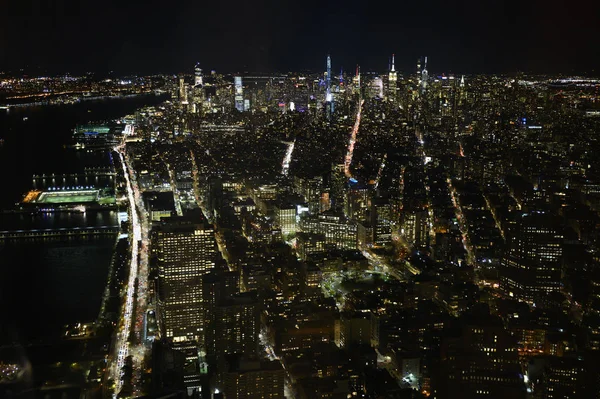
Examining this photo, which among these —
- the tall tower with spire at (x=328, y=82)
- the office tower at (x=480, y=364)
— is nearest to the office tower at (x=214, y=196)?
the tall tower with spire at (x=328, y=82)

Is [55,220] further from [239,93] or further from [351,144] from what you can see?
[239,93]

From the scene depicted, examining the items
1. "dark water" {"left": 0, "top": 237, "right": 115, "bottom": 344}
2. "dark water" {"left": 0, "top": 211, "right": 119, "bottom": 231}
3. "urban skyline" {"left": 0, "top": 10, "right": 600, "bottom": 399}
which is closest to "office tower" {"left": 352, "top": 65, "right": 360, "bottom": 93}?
"urban skyline" {"left": 0, "top": 10, "right": 600, "bottom": 399}

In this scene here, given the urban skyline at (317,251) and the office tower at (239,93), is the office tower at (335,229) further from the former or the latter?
the office tower at (239,93)

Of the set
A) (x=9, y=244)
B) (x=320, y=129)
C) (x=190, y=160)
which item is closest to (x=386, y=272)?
(x=9, y=244)

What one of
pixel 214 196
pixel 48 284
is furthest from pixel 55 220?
pixel 48 284

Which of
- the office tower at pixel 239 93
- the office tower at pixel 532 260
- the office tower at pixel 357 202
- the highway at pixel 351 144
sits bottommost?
the office tower at pixel 532 260

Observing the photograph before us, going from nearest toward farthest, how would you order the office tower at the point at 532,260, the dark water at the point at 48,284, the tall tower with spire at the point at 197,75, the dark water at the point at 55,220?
the dark water at the point at 48,284 → the office tower at the point at 532,260 → the dark water at the point at 55,220 → the tall tower with spire at the point at 197,75

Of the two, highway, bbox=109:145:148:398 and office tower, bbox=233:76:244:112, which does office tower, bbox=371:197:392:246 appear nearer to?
highway, bbox=109:145:148:398
